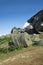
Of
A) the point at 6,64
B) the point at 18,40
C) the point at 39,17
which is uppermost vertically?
the point at 39,17

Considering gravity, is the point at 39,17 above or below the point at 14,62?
above

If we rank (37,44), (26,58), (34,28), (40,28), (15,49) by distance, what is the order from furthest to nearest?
(34,28), (40,28), (37,44), (15,49), (26,58)

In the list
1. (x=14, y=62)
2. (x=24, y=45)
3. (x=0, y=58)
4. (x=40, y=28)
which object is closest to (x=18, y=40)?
(x=24, y=45)

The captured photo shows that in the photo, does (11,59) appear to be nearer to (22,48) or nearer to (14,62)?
(14,62)

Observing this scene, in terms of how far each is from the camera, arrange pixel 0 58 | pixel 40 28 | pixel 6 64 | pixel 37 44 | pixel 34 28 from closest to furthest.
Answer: pixel 6 64
pixel 0 58
pixel 37 44
pixel 40 28
pixel 34 28

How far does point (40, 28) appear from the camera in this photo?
51.2m

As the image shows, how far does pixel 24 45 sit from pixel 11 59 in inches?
286

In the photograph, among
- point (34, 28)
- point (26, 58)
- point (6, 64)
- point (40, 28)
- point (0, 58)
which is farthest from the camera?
point (34, 28)

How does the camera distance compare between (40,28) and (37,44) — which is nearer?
(37,44)

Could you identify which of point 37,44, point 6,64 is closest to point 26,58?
point 6,64

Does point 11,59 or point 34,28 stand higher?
point 34,28

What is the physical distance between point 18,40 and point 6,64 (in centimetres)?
988

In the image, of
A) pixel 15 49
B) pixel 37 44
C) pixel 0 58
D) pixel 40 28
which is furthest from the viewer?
pixel 40 28

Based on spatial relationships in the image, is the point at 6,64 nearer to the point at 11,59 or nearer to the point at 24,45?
the point at 11,59
